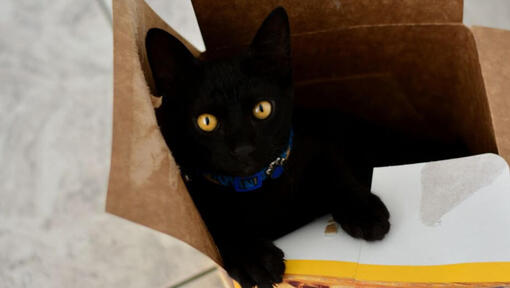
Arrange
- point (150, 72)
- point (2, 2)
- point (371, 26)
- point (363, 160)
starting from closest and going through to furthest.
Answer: point (150, 72), point (371, 26), point (363, 160), point (2, 2)

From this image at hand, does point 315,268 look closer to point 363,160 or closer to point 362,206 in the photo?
point 362,206

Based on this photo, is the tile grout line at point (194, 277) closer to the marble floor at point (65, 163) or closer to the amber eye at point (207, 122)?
the marble floor at point (65, 163)

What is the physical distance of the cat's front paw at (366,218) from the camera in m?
0.58

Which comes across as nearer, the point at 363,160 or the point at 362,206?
the point at 362,206

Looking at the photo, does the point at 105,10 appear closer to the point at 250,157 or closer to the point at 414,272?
the point at 250,157

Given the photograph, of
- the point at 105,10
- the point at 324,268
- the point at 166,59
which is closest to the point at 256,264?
the point at 324,268

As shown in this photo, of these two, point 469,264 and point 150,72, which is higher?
point 150,72

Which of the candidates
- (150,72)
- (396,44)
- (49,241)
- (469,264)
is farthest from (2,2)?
(469,264)

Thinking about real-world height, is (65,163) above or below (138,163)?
below

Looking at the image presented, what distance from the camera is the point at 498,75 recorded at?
64 centimetres

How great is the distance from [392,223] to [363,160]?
0.36m

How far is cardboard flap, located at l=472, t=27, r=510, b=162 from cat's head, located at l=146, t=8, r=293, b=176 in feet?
0.98

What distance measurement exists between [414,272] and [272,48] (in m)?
0.40

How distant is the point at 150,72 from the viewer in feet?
2.27
